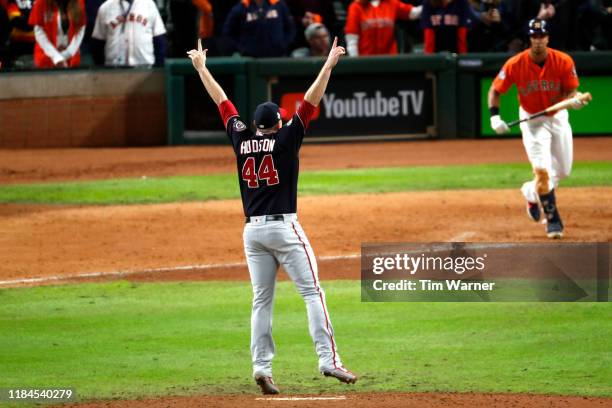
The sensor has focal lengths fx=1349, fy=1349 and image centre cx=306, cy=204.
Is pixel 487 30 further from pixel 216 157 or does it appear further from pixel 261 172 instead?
pixel 261 172

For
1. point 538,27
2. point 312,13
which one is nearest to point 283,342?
point 538,27

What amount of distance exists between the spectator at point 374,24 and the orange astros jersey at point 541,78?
639 cm

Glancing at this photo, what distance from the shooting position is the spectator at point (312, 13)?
2161 centimetres

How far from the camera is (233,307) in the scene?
11.9m

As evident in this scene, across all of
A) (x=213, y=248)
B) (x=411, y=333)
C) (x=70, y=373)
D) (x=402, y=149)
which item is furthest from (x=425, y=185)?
(x=70, y=373)

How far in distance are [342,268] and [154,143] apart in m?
9.30

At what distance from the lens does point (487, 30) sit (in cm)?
2198

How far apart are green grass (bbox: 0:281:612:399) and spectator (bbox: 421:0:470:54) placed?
8889 millimetres

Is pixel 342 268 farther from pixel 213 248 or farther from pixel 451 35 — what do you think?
pixel 451 35

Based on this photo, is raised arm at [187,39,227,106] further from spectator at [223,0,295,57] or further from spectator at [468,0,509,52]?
spectator at [468,0,509,52]

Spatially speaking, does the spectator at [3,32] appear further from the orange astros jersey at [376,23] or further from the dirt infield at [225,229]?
the orange astros jersey at [376,23]

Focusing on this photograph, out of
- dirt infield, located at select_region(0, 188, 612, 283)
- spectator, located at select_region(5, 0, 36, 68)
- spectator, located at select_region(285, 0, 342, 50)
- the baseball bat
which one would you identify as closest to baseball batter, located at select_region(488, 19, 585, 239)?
the baseball bat

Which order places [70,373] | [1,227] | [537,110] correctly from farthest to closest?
[1,227] → [537,110] → [70,373]

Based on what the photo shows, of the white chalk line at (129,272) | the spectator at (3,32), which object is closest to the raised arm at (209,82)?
the white chalk line at (129,272)
